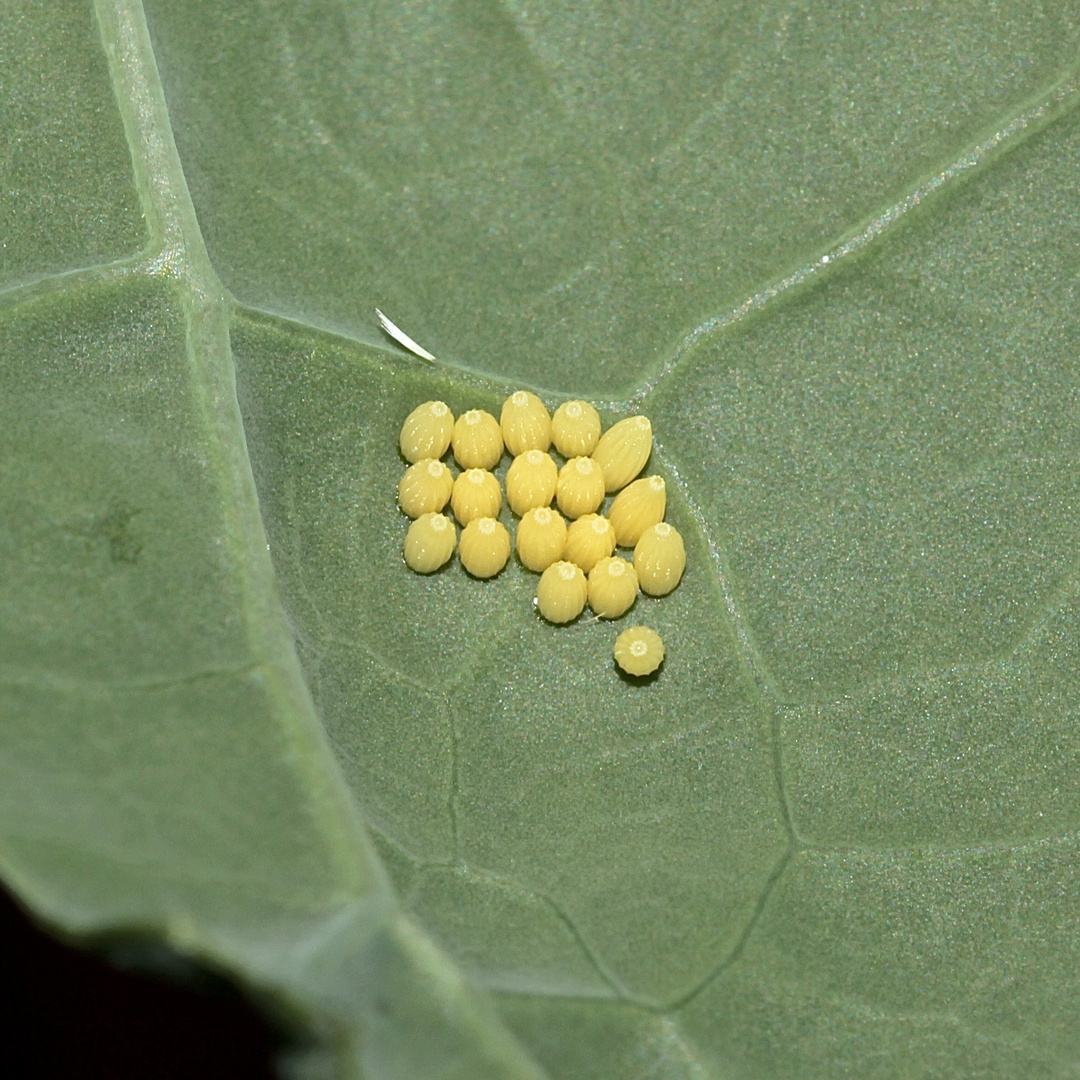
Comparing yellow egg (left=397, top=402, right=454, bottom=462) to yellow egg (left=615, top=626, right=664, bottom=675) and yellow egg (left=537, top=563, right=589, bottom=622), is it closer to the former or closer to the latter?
yellow egg (left=537, top=563, right=589, bottom=622)

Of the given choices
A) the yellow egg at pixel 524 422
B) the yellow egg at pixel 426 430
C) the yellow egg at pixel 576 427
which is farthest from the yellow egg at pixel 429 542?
the yellow egg at pixel 576 427

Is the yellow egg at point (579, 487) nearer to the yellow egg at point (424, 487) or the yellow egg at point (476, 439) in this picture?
the yellow egg at point (476, 439)

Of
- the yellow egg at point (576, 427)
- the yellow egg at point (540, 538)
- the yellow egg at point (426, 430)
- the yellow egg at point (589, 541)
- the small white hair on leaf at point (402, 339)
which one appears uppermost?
the small white hair on leaf at point (402, 339)

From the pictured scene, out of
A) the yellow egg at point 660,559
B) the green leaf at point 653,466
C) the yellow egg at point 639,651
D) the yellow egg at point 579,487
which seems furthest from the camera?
the yellow egg at point 579,487

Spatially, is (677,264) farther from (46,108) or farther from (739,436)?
(46,108)

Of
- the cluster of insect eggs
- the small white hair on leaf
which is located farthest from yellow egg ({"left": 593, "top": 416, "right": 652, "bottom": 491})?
the small white hair on leaf
